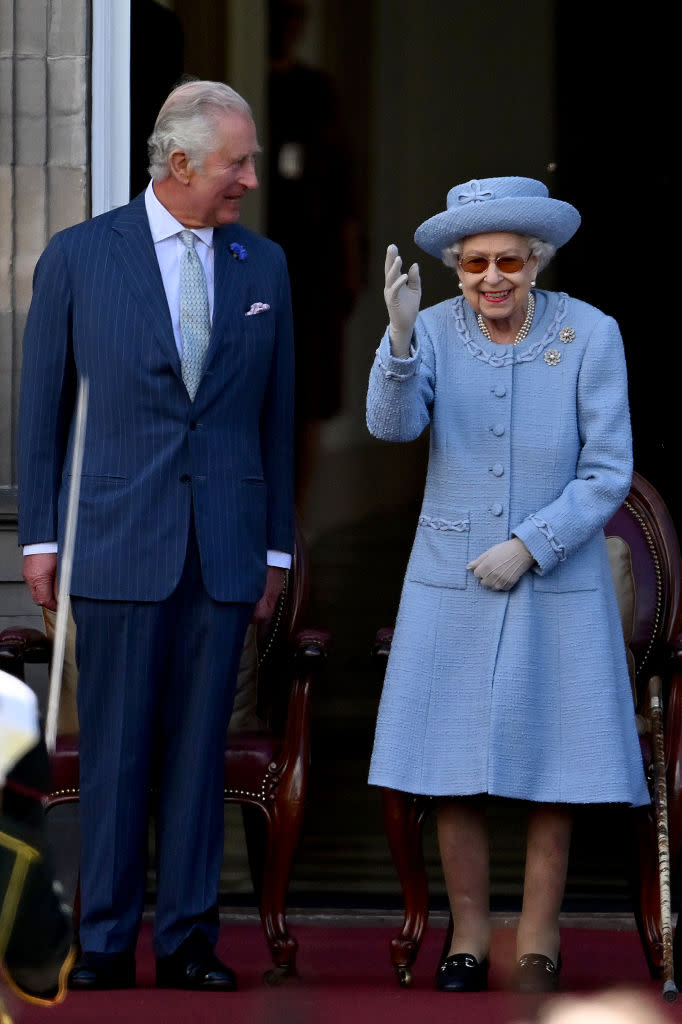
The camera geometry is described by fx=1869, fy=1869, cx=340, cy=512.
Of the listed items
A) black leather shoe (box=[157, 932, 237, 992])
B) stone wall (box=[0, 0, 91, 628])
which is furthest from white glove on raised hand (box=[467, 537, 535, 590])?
stone wall (box=[0, 0, 91, 628])

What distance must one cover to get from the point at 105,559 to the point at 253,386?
1.54 feet

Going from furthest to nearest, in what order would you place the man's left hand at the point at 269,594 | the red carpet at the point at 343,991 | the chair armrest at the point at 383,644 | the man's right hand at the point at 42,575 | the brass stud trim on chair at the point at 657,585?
1. the brass stud trim on chair at the point at 657,585
2. the chair armrest at the point at 383,644
3. the man's left hand at the point at 269,594
4. the man's right hand at the point at 42,575
5. the red carpet at the point at 343,991

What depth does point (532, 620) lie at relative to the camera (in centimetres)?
377

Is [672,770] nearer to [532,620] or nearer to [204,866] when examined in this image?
[532,620]

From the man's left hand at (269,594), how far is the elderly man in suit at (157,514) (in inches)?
3.3

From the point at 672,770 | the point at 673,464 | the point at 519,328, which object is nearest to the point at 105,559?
the point at 519,328

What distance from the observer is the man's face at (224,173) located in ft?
12.3

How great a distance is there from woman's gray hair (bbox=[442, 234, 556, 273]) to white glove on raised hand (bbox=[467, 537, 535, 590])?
0.58 m

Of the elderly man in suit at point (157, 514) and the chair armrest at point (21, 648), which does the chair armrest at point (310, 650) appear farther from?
the chair armrest at point (21, 648)

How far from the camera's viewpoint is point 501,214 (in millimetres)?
3713

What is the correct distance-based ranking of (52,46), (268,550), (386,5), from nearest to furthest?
1. (268,550)
2. (52,46)
3. (386,5)

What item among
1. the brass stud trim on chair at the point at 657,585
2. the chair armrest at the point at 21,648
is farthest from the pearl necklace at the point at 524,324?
the chair armrest at the point at 21,648

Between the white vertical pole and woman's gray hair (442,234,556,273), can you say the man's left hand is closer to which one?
woman's gray hair (442,234,556,273)

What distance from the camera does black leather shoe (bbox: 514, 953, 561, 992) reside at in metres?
3.71
